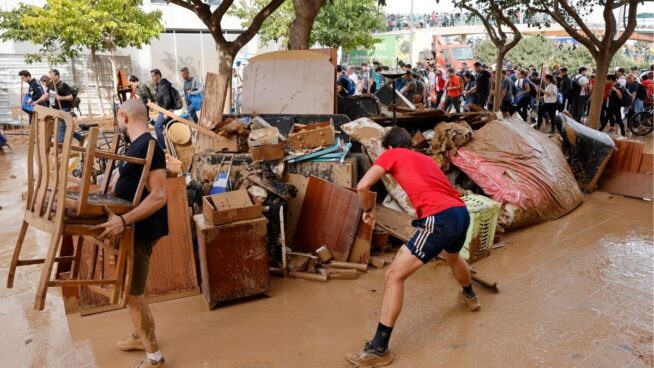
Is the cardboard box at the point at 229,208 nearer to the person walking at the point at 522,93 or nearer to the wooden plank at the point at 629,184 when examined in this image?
the wooden plank at the point at 629,184

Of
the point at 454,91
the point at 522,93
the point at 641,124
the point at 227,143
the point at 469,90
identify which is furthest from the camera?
the point at 469,90

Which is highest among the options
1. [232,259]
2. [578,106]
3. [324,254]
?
[578,106]

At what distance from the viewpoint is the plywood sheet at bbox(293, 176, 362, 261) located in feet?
16.6

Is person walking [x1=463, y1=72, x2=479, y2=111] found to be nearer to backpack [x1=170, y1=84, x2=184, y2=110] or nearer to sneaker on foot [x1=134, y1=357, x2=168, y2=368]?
backpack [x1=170, y1=84, x2=184, y2=110]

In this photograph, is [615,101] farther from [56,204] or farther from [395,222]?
[56,204]

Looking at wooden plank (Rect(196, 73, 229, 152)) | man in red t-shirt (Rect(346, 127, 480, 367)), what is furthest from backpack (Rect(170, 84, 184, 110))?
man in red t-shirt (Rect(346, 127, 480, 367))

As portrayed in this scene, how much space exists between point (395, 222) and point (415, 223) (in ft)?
6.65

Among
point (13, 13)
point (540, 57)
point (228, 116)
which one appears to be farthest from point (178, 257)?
point (540, 57)

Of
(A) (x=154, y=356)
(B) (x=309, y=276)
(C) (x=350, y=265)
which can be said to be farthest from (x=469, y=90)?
(A) (x=154, y=356)

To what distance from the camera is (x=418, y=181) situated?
3.42 metres

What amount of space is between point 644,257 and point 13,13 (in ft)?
57.8

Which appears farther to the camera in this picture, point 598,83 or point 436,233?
point 598,83

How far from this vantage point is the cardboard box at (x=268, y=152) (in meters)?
5.49

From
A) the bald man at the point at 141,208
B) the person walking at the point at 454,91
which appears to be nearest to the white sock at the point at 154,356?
the bald man at the point at 141,208
